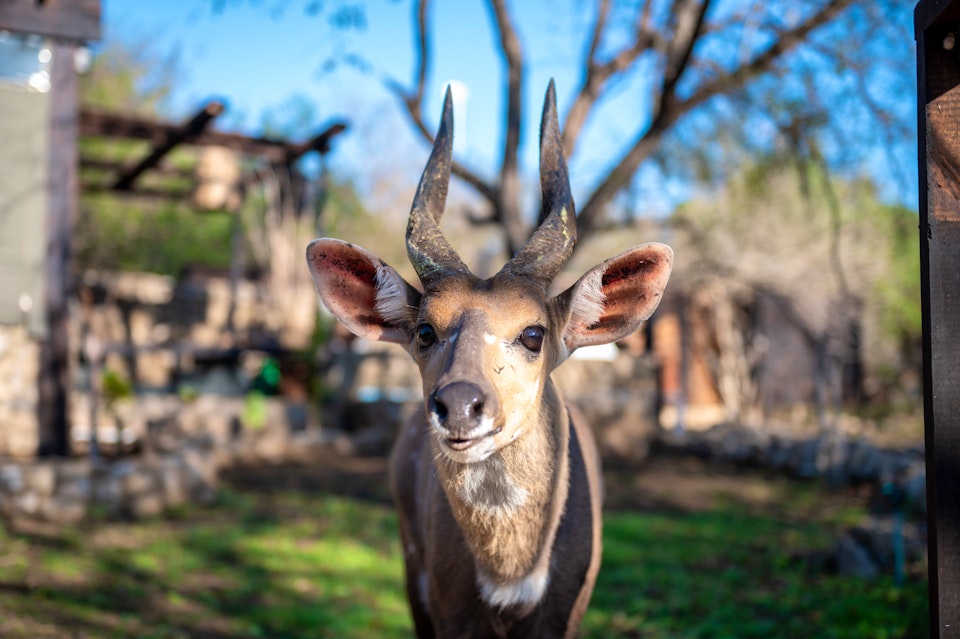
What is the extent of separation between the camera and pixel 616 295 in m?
3.22

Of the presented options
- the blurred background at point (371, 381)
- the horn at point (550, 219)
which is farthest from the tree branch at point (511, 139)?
the horn at point (550, 219)

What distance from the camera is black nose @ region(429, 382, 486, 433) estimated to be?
8.13 feet

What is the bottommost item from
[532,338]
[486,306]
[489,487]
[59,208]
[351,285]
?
[489,487]

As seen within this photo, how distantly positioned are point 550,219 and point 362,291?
2.65 ft

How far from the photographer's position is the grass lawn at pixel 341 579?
538cm

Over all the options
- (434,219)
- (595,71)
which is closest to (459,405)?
(434,219)

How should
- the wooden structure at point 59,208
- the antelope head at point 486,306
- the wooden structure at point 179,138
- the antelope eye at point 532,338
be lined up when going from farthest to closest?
the wooden structure at point 179,138, the wooden structure at point 59,208, the antelope eye at point 532,338, the antelope head at point 486,306

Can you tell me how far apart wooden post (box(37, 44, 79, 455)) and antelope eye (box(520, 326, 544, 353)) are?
668cm

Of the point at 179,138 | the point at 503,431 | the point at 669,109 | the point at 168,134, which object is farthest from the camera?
the point at 168,134

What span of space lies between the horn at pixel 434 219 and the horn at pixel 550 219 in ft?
0.80

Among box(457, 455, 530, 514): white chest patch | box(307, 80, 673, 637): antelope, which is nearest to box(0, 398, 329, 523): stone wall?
box(307, 80, 673, 637): antelope

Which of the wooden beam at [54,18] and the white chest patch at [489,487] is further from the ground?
the wooden beam at [54,18]

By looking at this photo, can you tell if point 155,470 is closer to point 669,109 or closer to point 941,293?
point 669,109

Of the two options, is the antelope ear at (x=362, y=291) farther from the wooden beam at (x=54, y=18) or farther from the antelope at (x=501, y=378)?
the wooden beam at (x=54, y=18)
